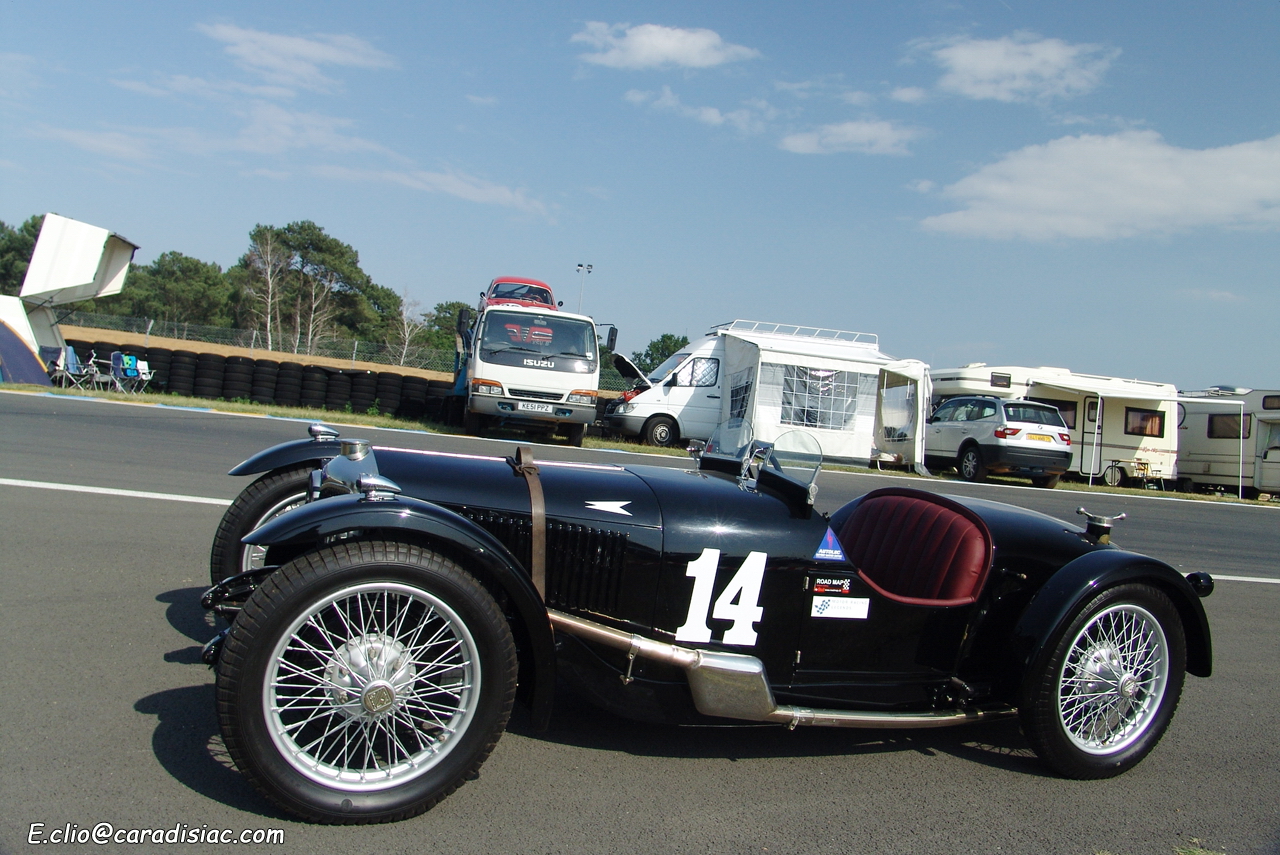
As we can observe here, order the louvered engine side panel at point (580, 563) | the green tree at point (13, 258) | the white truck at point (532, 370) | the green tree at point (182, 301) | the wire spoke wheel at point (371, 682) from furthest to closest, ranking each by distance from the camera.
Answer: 1. the green tree at point (13, 258)
2. the green tree at point (182, 301)
3. the white truck at point (532, 370)
4. the louvered engine side panel at point (580, 563)
5. the wire spoke wheel at point (371, 682)

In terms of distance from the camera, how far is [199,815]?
2.23 meters

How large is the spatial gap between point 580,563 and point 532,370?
40.7 feet

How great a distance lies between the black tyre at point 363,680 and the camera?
86.5 inches

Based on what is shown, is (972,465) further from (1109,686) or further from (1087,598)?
(1087,598)

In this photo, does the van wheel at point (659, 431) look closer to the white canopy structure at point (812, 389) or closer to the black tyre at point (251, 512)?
the white canopy structure at point (812, 389)

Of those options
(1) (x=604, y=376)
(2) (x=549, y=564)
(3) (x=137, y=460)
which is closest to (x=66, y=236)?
(3) (x=137, y=460)

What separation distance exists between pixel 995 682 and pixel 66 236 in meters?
21.7

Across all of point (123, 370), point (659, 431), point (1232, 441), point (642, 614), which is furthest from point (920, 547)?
point (1232, 441)

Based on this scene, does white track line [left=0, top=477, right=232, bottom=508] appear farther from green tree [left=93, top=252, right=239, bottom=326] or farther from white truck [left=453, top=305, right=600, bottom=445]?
green tree [left=93, top=252, right=239, bottom=326]

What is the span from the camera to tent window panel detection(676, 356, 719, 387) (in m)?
18.0

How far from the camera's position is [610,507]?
112 inches

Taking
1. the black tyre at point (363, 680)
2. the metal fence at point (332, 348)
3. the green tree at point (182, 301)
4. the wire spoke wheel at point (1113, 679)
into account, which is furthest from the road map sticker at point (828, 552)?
the green tree at point (182, 301)

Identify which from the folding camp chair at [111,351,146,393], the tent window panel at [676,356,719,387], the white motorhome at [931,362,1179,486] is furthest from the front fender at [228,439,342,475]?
the white motorhome at [931,362,1179,486]

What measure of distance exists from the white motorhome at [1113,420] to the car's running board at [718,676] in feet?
62.3
